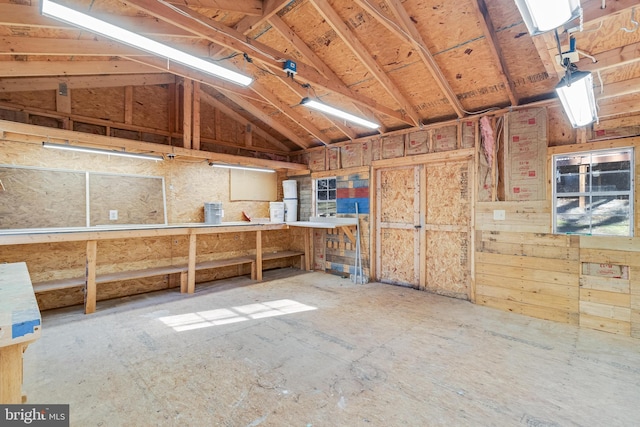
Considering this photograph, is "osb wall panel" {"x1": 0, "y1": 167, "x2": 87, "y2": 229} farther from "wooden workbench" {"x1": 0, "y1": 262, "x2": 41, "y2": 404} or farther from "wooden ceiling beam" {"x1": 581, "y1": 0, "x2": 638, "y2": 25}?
"wooden ceiling beam" {"x1": 581, "y1": 0, "x2": 638, "y2": 25}

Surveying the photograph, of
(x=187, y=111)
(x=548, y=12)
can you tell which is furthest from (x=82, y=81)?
(x=548, y=12)

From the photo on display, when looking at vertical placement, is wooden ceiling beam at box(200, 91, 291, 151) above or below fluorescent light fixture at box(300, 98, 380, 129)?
above

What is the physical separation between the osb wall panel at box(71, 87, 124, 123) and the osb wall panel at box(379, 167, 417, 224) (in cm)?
475

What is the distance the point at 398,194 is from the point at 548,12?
13.6 ft

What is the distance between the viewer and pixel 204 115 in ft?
19.1

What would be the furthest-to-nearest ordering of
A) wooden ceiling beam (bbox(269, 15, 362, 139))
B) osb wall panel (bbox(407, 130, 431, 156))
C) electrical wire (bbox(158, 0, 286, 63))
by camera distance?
osb wall panel (bbox(407, 130, 431, 156)) < wooden ceiling beam (bbox(269, 15, 362, 139)) < electrical wire (bbox(158, 0, 286, 63))

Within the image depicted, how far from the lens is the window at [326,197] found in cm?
645

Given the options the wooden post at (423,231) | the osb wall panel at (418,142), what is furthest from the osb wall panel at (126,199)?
the wooden post at (423,231)

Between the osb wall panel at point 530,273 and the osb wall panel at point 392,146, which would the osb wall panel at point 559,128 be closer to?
the osb wall panel at point 530,273

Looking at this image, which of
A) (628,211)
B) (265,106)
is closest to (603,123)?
(628,211)

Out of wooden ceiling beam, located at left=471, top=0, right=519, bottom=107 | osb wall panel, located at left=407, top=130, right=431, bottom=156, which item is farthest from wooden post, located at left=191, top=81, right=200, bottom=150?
wooden ceiling beam, located at left=471, top=0, right=519, bottom=107

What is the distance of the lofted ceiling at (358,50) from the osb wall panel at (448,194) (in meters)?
0.86

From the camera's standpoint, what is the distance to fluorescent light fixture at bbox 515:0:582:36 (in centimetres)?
135

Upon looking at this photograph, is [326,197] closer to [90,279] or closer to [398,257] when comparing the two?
[398,257]
